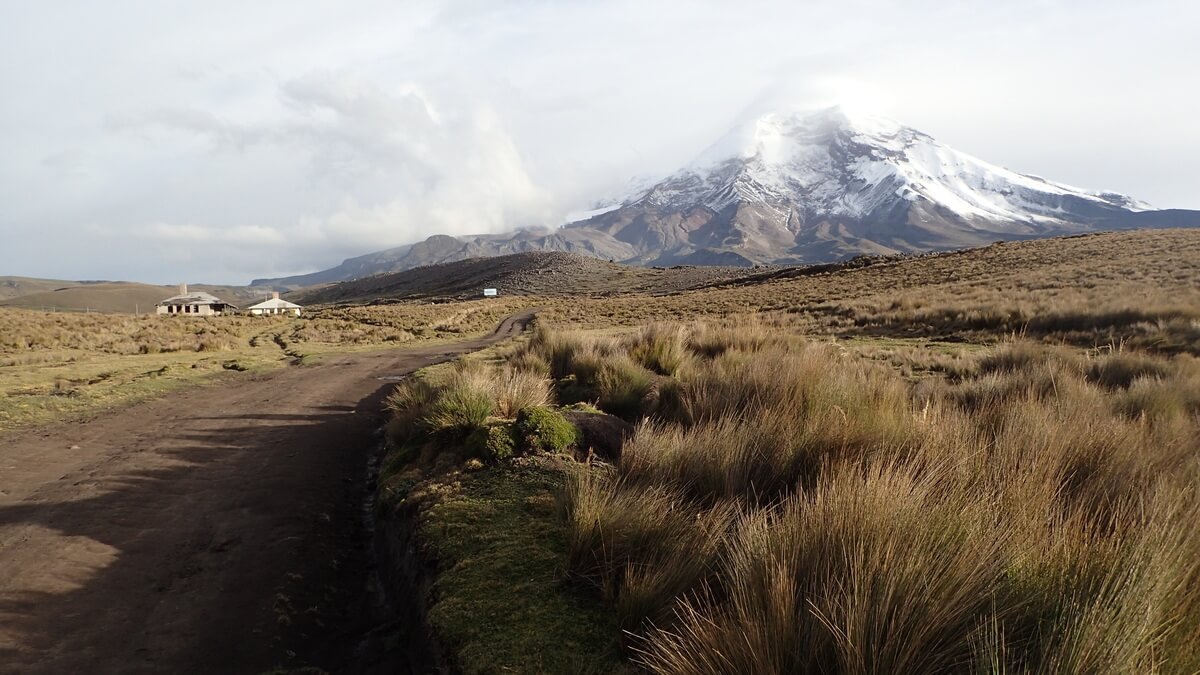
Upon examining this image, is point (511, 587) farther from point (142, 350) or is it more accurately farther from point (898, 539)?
point (142, 350)

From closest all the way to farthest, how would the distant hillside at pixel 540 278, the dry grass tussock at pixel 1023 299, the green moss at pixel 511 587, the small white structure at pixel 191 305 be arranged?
1. the green moss at pixel 511 587
2. the dry grass tussock at pixel 1023 299
3. the small white structure at pixel 191 305
4. the distant hillside at pixel 540 278

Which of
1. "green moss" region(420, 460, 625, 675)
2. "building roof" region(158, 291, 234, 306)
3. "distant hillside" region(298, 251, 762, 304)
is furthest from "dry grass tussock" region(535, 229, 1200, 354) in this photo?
"building roof" region(158, 291, 234, 306)

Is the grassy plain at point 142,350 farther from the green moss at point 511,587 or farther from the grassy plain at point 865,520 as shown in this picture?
the green moss at point 511,587

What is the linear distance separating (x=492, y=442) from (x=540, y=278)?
12698 cm

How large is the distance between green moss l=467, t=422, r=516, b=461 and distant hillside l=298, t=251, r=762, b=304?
84437 millimetres

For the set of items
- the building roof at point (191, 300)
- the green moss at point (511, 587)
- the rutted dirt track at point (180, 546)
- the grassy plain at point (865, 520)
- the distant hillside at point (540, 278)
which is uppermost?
the distant hillside at point (540, 278)

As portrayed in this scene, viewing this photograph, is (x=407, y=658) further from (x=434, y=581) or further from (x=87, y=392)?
(x=87, y=392)

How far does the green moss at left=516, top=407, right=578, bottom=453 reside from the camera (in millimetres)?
6098

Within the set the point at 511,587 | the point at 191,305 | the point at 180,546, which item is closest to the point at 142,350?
the point at 180,546

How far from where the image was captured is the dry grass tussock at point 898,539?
1.98m

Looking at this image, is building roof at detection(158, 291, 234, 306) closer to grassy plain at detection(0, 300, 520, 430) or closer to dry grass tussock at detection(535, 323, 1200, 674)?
grassy plain at detection(0, 300, 520, 430)

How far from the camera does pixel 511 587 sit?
12.7 feet

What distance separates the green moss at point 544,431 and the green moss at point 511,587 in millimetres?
421

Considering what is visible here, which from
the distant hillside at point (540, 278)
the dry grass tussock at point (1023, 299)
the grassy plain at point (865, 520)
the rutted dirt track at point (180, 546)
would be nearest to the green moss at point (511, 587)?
the grassy plain at point (865, 520)
